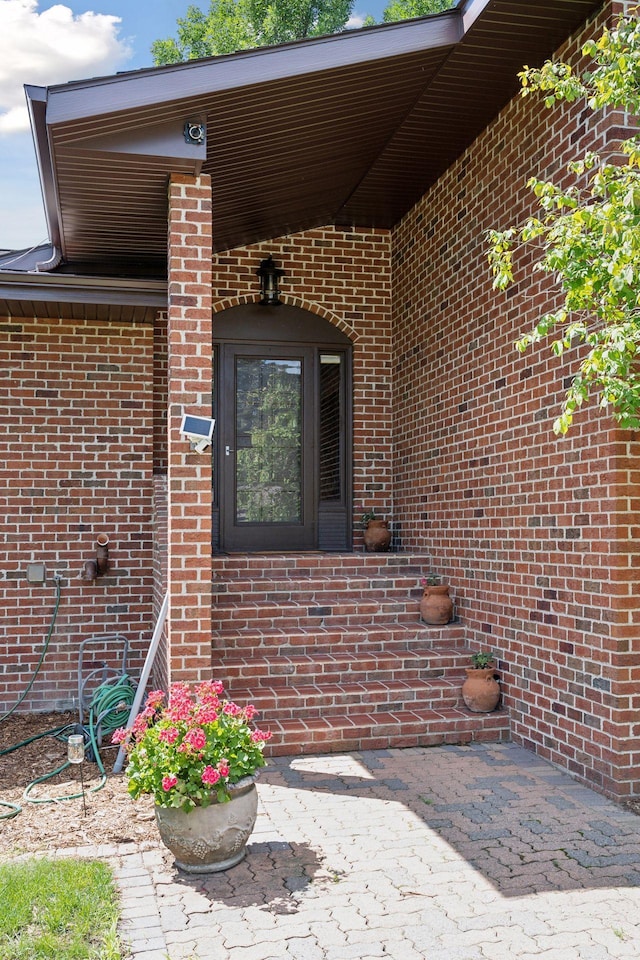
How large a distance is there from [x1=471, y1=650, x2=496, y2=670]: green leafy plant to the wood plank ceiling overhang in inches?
132

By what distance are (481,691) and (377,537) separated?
2.32m

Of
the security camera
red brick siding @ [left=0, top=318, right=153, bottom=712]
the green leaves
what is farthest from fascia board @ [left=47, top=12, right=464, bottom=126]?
the green leaves

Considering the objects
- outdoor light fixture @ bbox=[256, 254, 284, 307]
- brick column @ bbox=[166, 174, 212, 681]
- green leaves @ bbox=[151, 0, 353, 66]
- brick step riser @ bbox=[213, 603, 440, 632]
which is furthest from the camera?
green leaves @ bbox=[151, 0, 353, 66]

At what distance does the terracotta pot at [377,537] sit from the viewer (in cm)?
720

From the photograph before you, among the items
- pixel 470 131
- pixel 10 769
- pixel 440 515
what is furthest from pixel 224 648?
pixel 470 131

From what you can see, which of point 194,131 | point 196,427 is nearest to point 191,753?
point 196,427

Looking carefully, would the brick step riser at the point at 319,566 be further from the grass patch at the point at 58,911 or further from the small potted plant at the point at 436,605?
the grass patch at the point at 58,911

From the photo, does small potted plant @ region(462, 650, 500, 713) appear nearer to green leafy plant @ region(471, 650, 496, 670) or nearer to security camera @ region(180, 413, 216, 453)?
green leafy plant @ region(471, 650, 496, 670)

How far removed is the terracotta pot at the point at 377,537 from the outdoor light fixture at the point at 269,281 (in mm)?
2139

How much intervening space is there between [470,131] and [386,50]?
4.60 ft

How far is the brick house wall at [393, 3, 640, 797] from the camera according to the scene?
406 centimetres

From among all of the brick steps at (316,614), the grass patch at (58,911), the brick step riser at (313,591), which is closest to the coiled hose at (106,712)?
the brick steps at (316,614)

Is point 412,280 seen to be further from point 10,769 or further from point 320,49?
point 10,769

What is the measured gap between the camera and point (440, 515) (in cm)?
638
